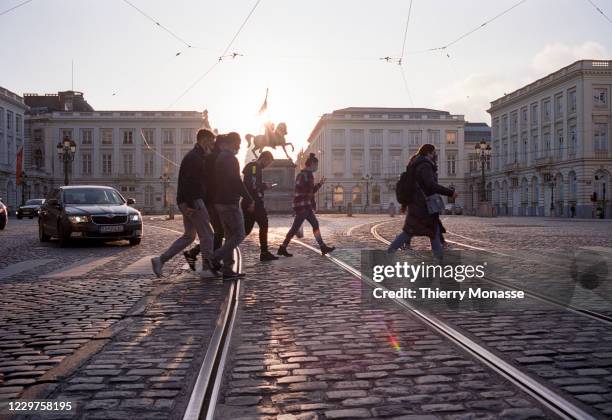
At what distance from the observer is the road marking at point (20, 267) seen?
845cm

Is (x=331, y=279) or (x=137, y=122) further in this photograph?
(x=137, y=122)

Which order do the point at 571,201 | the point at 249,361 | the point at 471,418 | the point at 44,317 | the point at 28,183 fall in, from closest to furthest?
the point at 471,418 → the point at 249,361 → the point at 44,317 → the point at 571,201 → the point at 28,183

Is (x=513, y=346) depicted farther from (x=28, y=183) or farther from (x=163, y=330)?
(x=28, y=183)

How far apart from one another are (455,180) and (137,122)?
46.5 meters

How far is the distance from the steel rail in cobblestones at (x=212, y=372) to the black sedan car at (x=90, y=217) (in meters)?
8.35

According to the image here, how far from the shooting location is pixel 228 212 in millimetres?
7414

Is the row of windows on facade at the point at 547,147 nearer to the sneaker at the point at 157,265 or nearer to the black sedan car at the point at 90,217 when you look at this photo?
the black sedan car at the point at 90,217

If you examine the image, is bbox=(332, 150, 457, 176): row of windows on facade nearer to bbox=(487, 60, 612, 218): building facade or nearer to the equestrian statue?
bbox=(487, 60, 612, 218): building facade

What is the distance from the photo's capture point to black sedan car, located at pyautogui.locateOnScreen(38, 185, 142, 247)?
12891mm

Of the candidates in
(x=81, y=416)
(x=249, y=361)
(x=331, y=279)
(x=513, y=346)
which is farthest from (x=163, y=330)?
(x=331, y=279)

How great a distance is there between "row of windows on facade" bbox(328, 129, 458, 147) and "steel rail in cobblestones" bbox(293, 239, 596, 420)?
80966mm

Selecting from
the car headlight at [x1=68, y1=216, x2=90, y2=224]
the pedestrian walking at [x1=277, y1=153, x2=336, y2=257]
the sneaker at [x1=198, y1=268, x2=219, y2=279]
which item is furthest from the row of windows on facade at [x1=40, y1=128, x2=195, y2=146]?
the sneaker at [x1=198, y1=268, x2=219, y2=279]

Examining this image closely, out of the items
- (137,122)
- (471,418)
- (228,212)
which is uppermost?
(137,122)

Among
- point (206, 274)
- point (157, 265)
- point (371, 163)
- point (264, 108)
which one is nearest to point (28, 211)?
point (264, 108)
